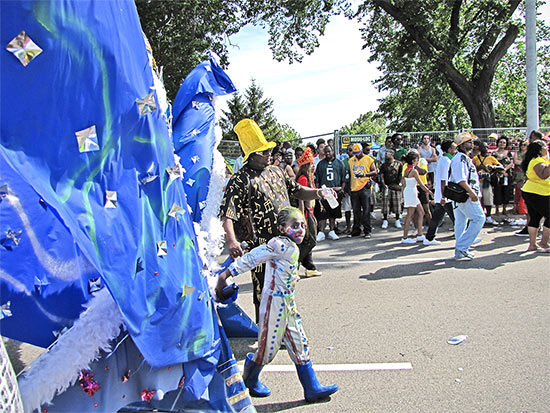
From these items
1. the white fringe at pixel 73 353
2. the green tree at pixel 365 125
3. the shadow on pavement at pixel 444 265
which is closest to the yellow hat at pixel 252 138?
the white fringe at pixel 73 353

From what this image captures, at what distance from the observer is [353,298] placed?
622 centimetres

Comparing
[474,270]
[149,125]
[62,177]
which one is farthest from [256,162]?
[474,270]

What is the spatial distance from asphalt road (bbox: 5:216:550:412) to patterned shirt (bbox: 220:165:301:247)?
1.17 metres

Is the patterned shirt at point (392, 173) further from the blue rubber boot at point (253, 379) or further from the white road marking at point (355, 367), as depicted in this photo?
the blue rubber boot at point (253, 379)

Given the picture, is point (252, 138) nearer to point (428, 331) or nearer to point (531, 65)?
point (428, 331)

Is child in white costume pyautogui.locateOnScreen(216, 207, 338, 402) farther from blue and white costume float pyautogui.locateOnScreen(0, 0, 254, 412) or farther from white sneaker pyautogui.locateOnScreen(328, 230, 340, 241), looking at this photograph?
white sneaker pyautogui.locateOnScreen(328, 230, 340, 241)

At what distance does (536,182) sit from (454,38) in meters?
12.6

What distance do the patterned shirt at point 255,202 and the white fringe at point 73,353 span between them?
2.05 meters

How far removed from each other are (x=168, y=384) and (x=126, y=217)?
0.94 meters

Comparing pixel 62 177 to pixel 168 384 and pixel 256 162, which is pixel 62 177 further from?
pixel 256 162

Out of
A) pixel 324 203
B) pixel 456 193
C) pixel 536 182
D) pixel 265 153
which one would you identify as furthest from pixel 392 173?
pixel 265 153

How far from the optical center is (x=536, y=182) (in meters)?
8.17

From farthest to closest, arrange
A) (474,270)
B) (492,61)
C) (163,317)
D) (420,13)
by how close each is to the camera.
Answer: (492,61), (420,13), (474,270), (163,317)

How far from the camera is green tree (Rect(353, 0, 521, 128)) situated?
59.6ft
